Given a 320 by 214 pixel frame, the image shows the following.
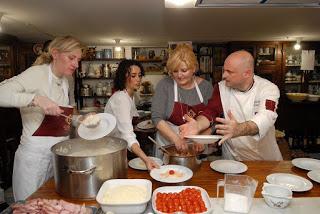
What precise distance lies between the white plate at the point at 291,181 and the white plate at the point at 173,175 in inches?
17.0

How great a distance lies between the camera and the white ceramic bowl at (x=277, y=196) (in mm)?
1200

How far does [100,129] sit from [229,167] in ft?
2.54

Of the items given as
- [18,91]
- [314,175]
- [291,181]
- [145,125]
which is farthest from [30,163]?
[145,125]

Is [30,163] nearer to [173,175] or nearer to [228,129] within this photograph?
[173,175]

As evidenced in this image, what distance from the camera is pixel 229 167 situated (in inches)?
65.9

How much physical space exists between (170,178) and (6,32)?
4.54 metres

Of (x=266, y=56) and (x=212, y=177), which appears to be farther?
(x=266, y=56)

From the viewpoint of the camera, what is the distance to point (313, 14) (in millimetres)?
3561

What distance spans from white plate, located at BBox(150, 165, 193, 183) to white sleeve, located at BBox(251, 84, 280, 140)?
18.7 inches

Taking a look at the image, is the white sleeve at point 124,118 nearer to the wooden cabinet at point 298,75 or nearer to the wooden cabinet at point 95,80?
the wooden cabinet at point 95,80

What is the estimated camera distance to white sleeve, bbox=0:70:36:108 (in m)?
1.57

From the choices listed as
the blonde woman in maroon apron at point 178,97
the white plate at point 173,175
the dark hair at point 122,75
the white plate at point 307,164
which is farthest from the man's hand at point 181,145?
the dark hair at point 122,75

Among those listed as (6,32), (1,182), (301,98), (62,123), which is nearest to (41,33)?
(6,32)

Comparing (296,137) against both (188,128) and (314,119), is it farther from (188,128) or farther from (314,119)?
(188,128)
